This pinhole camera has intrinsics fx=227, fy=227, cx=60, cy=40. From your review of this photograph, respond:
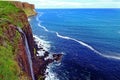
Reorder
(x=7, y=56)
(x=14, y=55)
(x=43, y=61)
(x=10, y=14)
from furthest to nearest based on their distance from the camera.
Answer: (x=43, y=61), (x=10, y=14), (x=14, y=55), (x=7, y=56)

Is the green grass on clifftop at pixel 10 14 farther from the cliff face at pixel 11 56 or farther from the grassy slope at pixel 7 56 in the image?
the grassy slope at pixel 7 56

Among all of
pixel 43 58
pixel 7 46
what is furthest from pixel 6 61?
pixel 43 58

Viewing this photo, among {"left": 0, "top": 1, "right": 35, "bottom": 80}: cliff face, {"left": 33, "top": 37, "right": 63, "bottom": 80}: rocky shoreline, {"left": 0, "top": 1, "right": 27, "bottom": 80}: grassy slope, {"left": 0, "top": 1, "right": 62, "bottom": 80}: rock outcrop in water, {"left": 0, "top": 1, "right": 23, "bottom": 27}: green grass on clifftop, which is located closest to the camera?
{"left": 0, "top": 1, "right": 27, "bottom": 80}: grassy slope

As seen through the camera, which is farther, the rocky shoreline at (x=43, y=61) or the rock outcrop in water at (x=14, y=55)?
the rocky shoreline at (x=43, y=61)

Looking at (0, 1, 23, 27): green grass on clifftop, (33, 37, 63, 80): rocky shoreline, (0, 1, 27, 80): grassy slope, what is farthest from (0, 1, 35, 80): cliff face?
(33, 37, 63, 80): rocky shoreline

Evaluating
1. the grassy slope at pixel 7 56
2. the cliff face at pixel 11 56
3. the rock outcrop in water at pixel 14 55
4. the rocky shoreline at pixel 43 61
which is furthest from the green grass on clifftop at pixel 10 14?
the rocky shoreline at pixel 43 61

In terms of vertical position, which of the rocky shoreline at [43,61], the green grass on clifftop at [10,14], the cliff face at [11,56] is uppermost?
the green grass on clifftop at [10,14]

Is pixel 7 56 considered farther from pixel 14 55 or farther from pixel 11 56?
pixel 14 55

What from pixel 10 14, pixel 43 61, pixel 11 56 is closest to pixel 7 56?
pixel 11 56

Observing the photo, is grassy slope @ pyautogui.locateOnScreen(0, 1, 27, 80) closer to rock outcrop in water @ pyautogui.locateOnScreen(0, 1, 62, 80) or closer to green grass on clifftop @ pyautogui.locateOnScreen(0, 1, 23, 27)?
rock outcrop in water @ pyautogui.locateOnScreen(0, 1, 62, 80)

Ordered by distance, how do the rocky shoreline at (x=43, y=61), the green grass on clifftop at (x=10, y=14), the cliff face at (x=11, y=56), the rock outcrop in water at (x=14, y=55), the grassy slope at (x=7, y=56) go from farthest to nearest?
the green grass on clifftop at (x=10, y=14) < the rocky shoreline at (x=43, y=61) < the rock outcrop in water at (x=14, y=55) < the cliff face at (x=11, y=56) < the grassy slope at (x=7, y=56)

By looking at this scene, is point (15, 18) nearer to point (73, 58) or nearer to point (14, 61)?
point (73, 58)
